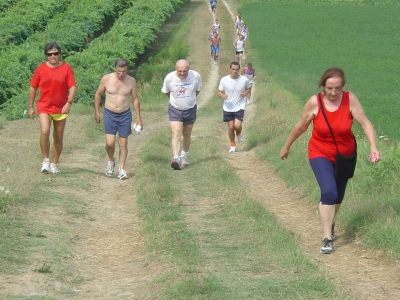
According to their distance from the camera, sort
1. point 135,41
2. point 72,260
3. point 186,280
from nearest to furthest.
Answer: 1. point 186,280
2. point 72,260
3. point 135,41

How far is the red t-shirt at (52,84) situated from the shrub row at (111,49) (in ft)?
27.8

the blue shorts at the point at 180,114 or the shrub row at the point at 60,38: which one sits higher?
the shrub row at the point at 60,38

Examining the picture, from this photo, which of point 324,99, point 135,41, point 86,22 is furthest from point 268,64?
point 324,99

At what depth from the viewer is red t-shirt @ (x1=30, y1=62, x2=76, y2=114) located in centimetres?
1068

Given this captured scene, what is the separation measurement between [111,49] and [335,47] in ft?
50.4

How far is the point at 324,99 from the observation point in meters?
7.25

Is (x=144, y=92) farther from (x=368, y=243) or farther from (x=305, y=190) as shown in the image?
(x=368, y=243)

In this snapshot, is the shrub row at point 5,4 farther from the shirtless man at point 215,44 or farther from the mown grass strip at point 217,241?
the mown grass strip at point 217,241

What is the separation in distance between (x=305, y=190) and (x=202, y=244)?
2.92 metres

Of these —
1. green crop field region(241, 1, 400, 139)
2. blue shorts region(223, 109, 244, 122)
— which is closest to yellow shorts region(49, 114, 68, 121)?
blue shorts region(223, 109, 244, 122)

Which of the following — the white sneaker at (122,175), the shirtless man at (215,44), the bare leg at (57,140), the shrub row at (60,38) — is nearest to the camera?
the bare leg at (57,140)

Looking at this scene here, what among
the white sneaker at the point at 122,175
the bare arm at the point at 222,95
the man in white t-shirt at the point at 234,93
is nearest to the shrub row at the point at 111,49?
the man in white t-shirt at the point at 234,93

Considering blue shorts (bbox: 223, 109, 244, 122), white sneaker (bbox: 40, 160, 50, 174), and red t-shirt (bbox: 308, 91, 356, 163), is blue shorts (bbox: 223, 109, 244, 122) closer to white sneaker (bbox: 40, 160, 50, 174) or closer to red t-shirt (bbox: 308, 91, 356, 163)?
white sneaker (bbox: 40, 160, 50, 174)

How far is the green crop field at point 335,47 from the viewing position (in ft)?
85.1
